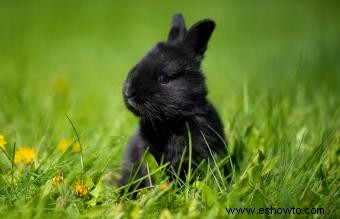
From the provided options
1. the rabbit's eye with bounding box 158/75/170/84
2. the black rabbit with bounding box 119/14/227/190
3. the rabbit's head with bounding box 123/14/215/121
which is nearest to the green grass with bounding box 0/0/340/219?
the black rabbit with bounding box 119/14/227/190

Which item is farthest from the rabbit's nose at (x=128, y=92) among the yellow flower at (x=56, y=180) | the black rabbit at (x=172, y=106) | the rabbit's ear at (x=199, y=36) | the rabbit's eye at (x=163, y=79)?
the yellow flower at (x=56, y=180)

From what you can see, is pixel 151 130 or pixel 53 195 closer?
pixel 53 195

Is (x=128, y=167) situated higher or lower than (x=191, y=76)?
lower

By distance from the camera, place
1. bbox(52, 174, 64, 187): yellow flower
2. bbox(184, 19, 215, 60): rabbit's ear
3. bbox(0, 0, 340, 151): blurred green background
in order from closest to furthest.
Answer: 1. bbox(52, 174, 64, 187): yellow flower
2. bbox(184, 19, 215, 60): rabbit's ear
3. bbox(0, 0, 340, 151): blurred green background

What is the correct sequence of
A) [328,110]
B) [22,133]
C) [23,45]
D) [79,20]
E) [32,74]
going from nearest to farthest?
[22,133]
[328,110]
[32,74]
[23,45]
[79,20]

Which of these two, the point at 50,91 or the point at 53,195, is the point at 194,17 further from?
the point at 53,195

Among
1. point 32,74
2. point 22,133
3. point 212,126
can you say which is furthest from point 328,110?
point 32,74

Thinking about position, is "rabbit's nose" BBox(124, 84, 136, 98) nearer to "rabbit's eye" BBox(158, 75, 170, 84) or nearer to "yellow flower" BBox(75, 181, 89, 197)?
"rabbit's eye" BBox(158, 75, 170, 84)

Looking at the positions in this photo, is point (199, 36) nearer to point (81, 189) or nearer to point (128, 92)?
point (128, 92)
